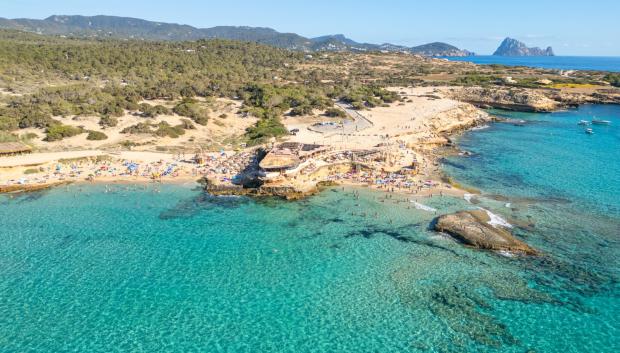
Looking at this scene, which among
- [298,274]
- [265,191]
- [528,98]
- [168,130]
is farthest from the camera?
[528,98]

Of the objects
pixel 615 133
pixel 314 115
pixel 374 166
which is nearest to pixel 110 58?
pixel 314 115

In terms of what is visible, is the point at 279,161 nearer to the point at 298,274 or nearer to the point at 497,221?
the point at 298,274

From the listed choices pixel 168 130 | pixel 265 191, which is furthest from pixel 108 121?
pixel 265 191

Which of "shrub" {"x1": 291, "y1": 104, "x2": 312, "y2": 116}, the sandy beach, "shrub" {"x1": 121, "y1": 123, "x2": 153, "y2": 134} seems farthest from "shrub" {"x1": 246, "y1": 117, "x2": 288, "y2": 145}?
"shrub" {"x1": 121, "y1": 123, "x2": 153, "y2": 134}

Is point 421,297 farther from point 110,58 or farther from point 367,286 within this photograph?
point 110,58

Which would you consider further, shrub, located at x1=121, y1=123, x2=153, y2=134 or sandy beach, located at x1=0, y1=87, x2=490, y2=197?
shrub, located at x1=121, y1=123, x2=153, y2=134

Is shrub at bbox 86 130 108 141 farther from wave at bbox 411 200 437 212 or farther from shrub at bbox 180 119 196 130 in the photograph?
wave at bbox 411 200 437 212

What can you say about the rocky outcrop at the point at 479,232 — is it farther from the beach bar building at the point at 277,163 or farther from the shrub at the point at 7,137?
the shrub at the point at 7,137
